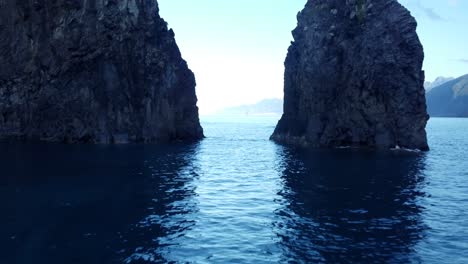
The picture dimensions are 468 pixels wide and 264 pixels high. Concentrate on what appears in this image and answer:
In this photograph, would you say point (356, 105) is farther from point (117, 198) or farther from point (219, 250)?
point (219, 250)

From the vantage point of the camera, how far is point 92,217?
117 feet

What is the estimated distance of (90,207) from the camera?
39.1 metres

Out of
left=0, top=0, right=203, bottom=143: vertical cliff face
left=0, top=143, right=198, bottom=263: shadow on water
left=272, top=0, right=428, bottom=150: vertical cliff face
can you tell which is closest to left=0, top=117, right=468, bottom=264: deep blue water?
left=0, top=143, right=198, bottom=263: shadow on water

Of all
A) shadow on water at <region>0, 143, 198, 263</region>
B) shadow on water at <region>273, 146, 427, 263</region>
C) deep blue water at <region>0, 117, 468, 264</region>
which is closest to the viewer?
shadow on water at <region>0, 143, 198, 263</region>

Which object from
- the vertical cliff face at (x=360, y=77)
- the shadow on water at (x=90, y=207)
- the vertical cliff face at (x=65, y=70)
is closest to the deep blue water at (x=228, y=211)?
the shadow on water at (x=90, y=207)

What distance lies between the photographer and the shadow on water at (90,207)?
A: 27609 millimetres

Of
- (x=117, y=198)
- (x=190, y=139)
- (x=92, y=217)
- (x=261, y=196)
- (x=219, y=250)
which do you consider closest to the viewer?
(x=219, y=250)

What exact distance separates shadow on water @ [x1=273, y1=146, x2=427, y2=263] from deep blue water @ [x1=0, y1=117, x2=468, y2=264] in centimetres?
11

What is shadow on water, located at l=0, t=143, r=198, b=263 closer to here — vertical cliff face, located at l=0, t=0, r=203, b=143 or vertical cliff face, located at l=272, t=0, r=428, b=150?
vertical cliff face, located at l=0, t=0, r=203, b=143

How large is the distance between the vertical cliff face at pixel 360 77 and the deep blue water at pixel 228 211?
2567 centimetres

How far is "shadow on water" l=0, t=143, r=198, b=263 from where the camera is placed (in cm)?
2761

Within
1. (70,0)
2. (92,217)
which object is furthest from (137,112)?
(92,217)

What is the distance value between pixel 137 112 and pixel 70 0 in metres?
30.7

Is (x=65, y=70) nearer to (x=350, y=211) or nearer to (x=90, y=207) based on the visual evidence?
(x=90, y=207)
